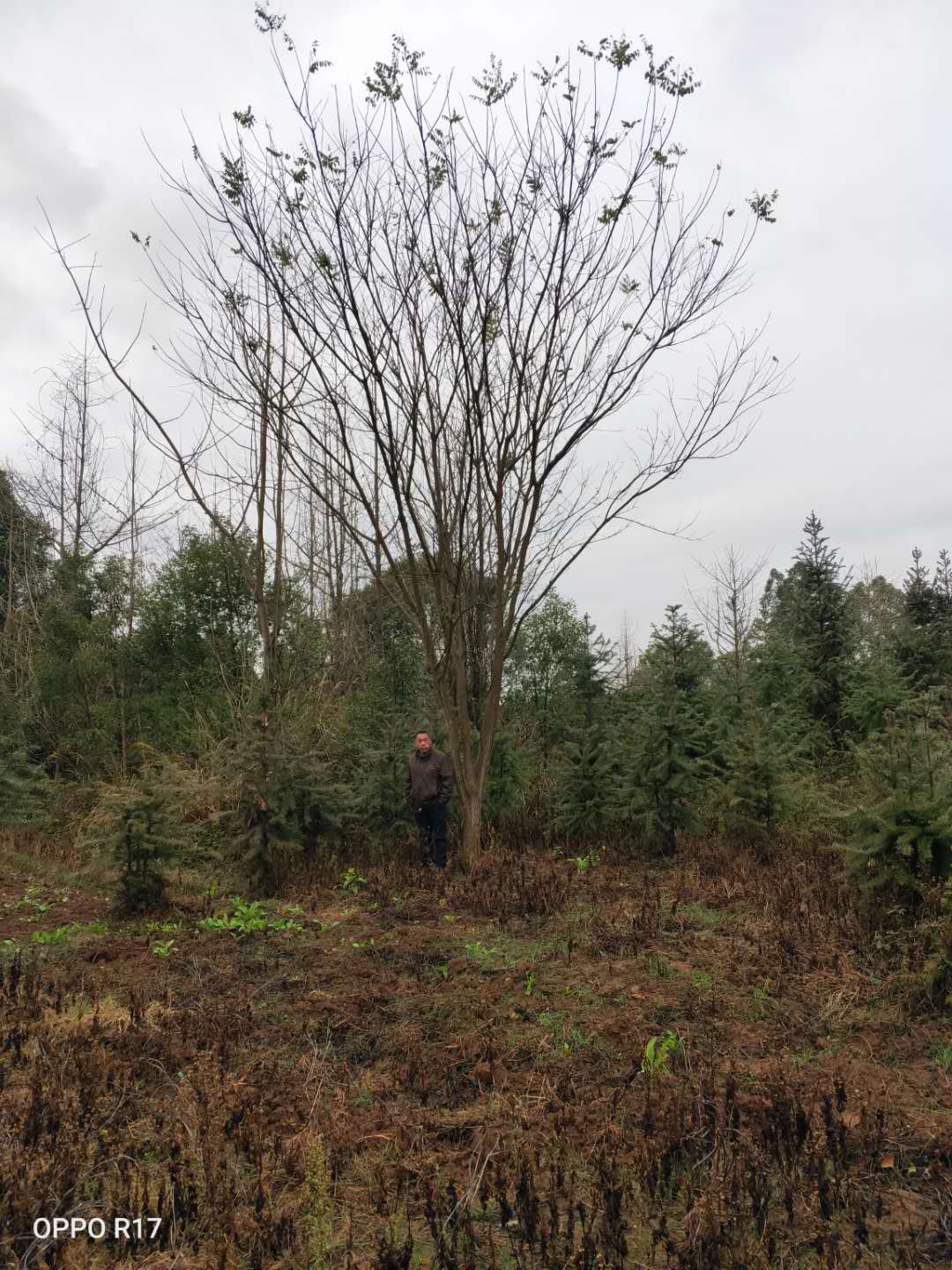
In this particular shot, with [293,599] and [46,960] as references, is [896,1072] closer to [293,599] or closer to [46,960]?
[46,960]

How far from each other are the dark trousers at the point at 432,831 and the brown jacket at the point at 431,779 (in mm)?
99

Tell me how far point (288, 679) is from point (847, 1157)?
30.6 feet

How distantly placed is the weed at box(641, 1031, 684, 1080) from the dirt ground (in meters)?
0.02

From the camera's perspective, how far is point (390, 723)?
40.7ft

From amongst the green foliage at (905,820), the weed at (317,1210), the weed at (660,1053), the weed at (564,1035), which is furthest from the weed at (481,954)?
the green foliage at (905,820)

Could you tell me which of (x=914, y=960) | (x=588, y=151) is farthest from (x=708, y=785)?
(x=588, y=151)

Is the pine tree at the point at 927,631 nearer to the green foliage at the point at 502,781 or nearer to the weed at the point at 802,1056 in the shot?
the green foliage at the point at 502,781

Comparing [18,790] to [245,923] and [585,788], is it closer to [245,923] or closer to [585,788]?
[245,923]

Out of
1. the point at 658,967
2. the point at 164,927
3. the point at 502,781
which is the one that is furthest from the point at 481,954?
the point at 502,781

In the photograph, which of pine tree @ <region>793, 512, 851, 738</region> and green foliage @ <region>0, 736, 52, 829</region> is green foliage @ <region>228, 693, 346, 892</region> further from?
pine tree @ <region>793, 512, 851, 738</region>

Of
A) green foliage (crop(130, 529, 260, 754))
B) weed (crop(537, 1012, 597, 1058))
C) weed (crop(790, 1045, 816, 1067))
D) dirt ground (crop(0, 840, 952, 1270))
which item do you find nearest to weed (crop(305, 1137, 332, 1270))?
dirt ground (crop(0, 840, 952, 1270))

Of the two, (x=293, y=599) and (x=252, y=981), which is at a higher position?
(x=293, y=599)

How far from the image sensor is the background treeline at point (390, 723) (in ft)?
24.6

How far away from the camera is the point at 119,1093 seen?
386cm
